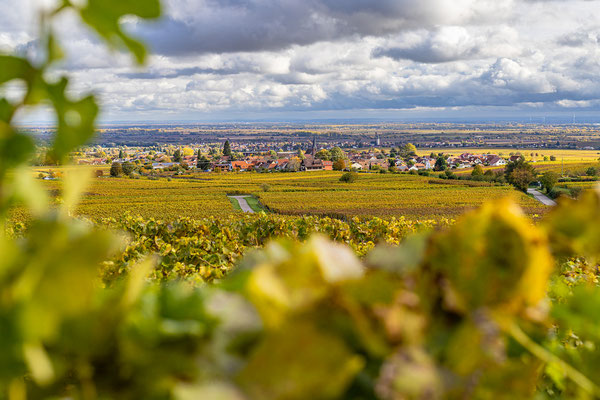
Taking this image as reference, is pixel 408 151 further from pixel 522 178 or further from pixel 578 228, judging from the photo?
pixel 578 228

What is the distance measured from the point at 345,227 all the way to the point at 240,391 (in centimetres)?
1163

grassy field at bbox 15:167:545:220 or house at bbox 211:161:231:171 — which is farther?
house at bbox 211:161:231:171

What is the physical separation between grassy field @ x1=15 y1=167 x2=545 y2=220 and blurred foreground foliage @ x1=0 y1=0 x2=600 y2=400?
99.7 ft

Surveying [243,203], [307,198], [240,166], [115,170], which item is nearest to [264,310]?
[307,198]

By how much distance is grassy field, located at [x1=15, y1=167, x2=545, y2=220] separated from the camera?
133 feet

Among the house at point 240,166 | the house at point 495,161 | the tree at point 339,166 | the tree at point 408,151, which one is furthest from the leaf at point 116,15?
the tree at point 408,151

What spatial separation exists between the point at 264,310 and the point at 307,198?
49.9 m

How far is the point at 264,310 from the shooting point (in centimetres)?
45

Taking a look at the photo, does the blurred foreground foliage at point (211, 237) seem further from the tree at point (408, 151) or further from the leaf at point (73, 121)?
the tree at point (408, 151)

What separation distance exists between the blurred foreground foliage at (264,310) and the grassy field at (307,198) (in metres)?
30.4

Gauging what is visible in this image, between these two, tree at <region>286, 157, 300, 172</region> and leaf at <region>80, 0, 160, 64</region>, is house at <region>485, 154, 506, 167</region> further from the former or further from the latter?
leaf at <region>80, 0, 160, 64</region>

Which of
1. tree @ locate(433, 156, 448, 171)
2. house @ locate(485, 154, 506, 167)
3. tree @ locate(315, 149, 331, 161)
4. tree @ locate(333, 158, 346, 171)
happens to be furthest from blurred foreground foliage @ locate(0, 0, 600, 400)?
tree @ locate(315, 149, 331, 161)

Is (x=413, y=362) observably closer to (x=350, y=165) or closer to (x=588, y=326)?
(x=588, y=326)

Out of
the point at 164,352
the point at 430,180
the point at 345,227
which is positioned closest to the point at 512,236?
the point at 164,352
